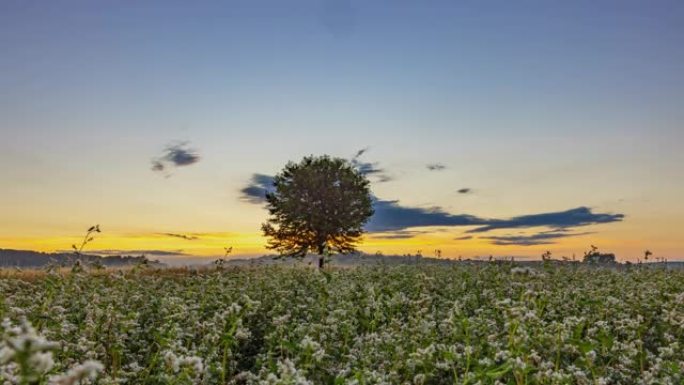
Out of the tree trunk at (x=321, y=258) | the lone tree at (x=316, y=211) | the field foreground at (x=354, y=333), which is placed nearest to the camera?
the field foreground at (x=354, y=333)

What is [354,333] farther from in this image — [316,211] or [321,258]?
[316,211]

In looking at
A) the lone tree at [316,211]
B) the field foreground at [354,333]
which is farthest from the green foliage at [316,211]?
the field foreground at [354,333]

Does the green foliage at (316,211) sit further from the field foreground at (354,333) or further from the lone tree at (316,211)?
the field foreground at (354,333)

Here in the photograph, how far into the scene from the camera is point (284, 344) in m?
8.80

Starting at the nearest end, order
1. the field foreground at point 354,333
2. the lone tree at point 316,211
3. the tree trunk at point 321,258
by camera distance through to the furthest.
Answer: the field foreground at point 354,333, the tree trunk at point 321,258, the lone tree at point 316,211

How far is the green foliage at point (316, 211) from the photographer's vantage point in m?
54.3

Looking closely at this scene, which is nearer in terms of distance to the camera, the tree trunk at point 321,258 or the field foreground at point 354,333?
the field foreground at point 354,333

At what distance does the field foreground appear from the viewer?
738cm

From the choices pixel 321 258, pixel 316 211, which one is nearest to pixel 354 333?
pixel 321 258

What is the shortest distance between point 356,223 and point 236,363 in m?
44.5

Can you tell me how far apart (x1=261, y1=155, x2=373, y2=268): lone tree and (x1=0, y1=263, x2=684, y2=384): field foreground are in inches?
1409

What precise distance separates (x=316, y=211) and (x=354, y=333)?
142 ft

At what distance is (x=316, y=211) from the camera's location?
54188 mm

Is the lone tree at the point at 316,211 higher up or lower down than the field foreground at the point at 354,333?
higher up
